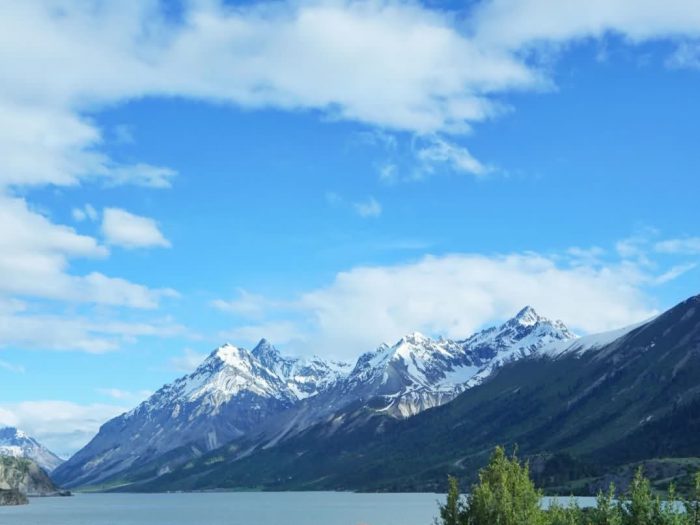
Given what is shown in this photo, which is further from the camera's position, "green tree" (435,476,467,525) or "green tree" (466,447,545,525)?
"green tree" (435,476,467,525)

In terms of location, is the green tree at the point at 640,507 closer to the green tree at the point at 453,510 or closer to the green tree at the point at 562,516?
the green tree at the point at 562,516

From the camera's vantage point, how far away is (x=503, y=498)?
7412 cm

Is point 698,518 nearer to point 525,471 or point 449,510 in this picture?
point 525,471

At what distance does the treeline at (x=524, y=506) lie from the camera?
7225 centimetres

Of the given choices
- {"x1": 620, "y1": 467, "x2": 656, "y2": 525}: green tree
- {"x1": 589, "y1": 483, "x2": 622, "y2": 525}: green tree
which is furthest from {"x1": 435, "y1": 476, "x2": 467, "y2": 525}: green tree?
{"x1": 620, "y1": 467, "x2": 656, "y2": 525}: green tree

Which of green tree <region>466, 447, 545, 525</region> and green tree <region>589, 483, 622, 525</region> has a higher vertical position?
green tree <region>466, 447, 545, 525</region>

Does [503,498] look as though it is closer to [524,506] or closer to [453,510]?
[524,506]

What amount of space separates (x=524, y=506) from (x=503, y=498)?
259cm

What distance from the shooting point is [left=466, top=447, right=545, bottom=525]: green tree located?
242ft

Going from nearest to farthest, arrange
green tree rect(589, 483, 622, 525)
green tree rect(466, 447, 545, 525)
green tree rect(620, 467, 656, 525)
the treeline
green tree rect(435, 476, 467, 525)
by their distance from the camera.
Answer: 1. green tree rect(620, 467, 656, 525)
2. the treeline
3. green tree rect(589, 483, 622, 525)
4. green tree rect(466, 447, 545, 525)
5. green tree rect(435, 476, 467, 525)

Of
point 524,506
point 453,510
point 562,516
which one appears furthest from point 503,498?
point 562,516

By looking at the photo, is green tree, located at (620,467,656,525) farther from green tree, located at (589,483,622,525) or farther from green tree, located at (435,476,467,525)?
green tree, located at (435,476,467,525)

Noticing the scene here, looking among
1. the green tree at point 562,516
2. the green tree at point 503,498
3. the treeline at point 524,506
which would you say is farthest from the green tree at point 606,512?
the green tree at point 503,498

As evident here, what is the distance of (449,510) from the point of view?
255 feet
